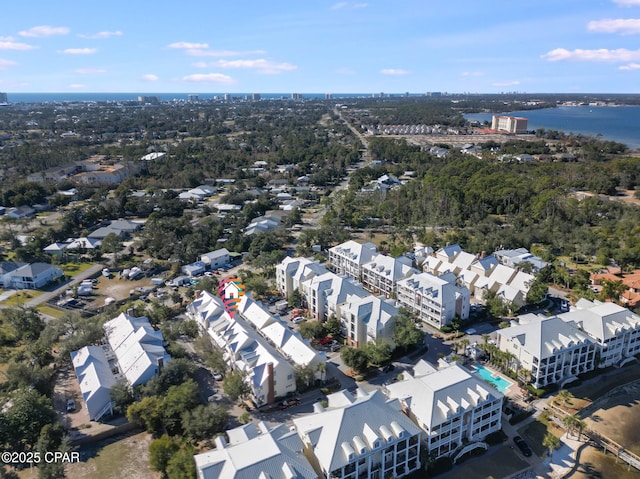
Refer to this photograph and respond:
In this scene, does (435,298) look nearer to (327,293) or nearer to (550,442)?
(327,293)

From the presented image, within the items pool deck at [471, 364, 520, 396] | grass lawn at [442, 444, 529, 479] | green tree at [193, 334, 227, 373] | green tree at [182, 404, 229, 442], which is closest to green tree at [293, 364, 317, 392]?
green tree at [193, 334, 227, 373]

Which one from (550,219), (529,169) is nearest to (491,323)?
(550,219)

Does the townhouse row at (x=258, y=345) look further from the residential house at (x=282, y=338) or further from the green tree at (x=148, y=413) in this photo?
the green tree at (x=148, y=413)

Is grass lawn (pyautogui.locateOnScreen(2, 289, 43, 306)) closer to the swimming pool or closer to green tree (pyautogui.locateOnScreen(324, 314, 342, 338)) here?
green tree (pyautogui.locateOnScreen(324, 314, 342, 338))

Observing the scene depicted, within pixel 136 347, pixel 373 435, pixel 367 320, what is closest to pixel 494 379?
pixel 367 320

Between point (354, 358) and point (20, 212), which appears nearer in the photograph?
point (354, 358)

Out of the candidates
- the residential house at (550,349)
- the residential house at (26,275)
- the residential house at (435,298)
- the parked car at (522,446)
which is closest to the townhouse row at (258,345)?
the residential house at (435,298)
